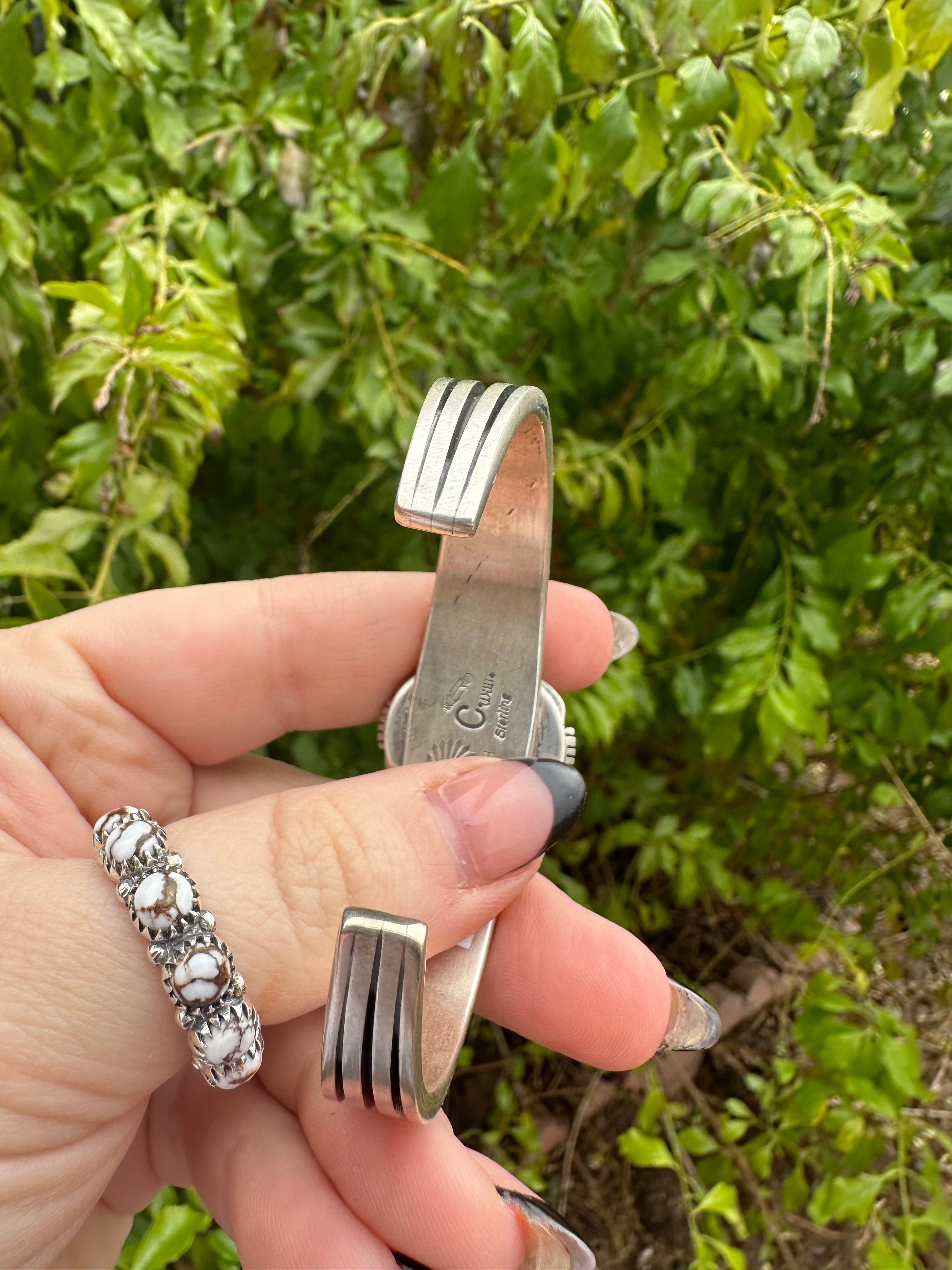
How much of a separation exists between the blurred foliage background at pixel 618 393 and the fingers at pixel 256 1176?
0.05 meters

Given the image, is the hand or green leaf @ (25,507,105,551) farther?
green leaf @ (25,507,105,551)

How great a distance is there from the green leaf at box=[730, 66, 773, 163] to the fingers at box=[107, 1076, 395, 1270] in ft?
3.09

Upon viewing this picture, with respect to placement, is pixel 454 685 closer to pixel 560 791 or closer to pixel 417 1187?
pixel 560 791

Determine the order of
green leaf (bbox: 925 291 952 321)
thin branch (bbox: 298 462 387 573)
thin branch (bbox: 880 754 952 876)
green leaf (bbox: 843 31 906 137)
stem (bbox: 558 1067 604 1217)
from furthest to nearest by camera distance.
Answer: stem (bbox: 558 1067 604 1217), thin branch (bbox: 880 754 952 876), thin branch (bbox: 298 462 387 573), green leaf (bbox: 925 291 952 321), green leaf (bbox: 843 31 906 137)

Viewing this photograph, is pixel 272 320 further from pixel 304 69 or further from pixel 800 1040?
pixel 800 1040

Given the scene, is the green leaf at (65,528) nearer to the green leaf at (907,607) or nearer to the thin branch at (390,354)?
the thin branch at (390,354)

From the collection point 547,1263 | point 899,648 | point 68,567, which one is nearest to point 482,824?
point 547,1263

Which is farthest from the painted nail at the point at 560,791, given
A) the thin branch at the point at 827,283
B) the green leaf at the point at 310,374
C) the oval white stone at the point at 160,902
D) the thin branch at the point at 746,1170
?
the thin branch at the point at 746,1170

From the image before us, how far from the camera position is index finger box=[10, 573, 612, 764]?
83 cm

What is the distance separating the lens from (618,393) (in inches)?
53.1

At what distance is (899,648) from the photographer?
124 cm

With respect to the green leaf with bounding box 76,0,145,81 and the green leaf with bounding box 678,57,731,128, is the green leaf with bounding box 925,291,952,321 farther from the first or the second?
the green leaf with bounding box 76,0,145,81

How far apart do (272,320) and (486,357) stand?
0.33 m
